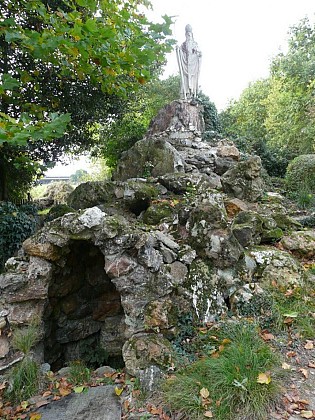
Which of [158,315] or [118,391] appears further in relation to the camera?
[158,315]

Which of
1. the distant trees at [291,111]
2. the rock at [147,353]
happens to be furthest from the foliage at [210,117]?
the rock at [147,353]

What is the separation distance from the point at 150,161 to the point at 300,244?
408 cm

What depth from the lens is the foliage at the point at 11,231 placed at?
633cm

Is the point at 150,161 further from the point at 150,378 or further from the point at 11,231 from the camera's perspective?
the point at 150,378

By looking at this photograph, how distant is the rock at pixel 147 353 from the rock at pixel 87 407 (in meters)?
0.36

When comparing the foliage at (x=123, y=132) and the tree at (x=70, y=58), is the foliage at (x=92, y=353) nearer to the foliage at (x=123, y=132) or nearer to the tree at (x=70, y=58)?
the tree at (x=70, y=58)

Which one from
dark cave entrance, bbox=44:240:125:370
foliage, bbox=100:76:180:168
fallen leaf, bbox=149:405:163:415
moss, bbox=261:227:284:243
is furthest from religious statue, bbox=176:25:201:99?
fallen leaf, bbox=149:405:163:415

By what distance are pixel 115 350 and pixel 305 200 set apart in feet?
19.5

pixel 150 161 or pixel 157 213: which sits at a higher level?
pixel 150 161

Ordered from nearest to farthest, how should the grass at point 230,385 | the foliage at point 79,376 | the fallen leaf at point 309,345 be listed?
the grass at point 230,385 → the fallen leaf at point 309,345 → the foliage at point 79,376

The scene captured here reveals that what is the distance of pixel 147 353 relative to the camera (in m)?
3.52

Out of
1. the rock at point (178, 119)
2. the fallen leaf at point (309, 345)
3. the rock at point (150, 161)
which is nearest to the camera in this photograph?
the fallen leaf at point (309, 345)

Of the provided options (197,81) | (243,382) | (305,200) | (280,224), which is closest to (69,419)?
(243,382)

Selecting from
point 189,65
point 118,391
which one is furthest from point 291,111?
point 118,391
